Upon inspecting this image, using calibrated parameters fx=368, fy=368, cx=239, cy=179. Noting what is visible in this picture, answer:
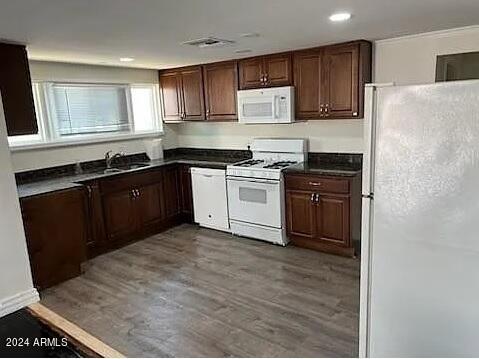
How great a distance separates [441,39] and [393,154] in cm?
246

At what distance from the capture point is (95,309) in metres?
3.02

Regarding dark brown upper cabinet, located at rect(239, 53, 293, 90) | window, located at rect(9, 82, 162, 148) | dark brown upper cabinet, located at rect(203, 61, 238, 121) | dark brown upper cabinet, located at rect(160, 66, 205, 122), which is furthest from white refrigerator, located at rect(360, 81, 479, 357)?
window, located at rect(9, 82, 162, 148)

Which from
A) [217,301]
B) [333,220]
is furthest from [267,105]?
[217,301]

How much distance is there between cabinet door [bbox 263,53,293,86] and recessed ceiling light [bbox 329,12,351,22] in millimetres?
1409

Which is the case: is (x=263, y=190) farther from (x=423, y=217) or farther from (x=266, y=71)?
(x=423, y=217)

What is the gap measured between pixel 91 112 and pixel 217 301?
9.75ft

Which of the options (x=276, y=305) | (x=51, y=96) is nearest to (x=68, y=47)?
(x=51, y=96)

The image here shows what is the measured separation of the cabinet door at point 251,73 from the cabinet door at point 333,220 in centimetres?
157

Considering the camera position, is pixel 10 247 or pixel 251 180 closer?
pixel 10 247

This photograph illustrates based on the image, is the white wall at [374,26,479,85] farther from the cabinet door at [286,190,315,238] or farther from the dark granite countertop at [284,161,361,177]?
the cabinet door at [286,190,315,238]

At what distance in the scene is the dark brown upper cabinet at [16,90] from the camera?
9.76 feet

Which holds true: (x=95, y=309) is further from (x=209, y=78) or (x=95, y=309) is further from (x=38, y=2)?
(x=209, y=78)

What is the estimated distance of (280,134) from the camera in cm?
470

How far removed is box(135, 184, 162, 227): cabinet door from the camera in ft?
15.0
